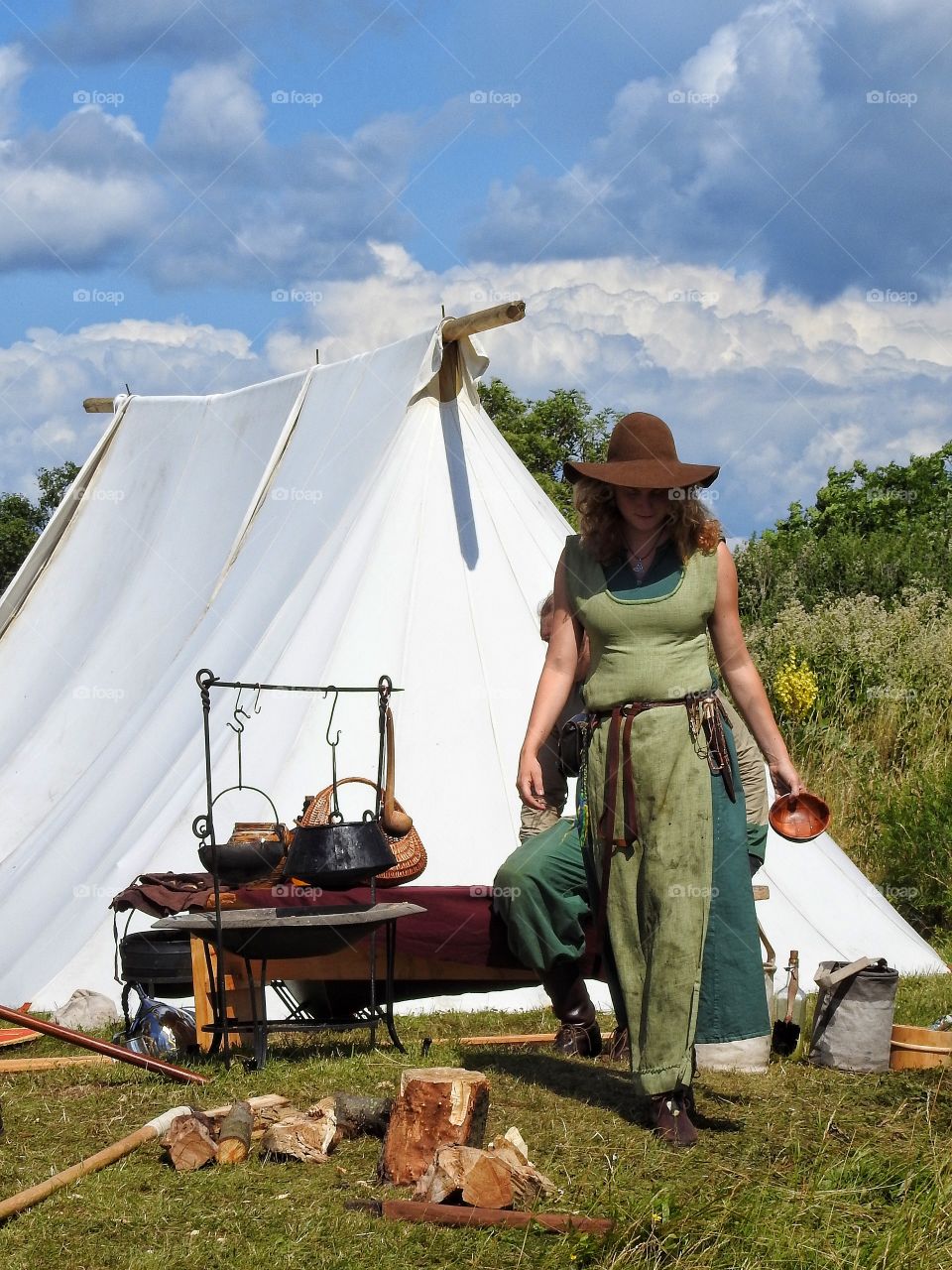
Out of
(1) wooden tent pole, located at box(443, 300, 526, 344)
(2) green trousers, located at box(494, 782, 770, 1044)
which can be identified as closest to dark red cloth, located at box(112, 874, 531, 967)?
(2) green trousers, located at box(494, 782, 770, 1044)

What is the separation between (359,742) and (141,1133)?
283 centimetres

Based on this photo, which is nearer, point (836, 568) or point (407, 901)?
point (407, 901)

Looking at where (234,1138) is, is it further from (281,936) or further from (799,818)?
(799,818)

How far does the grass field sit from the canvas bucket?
17cm

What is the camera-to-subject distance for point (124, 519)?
31.9 feet

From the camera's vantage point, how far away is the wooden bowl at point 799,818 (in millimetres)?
3650

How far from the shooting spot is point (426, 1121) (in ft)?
9.95

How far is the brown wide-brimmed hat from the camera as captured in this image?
3.40 m

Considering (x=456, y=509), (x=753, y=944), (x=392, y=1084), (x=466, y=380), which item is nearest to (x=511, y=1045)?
(x=392, y=1084)

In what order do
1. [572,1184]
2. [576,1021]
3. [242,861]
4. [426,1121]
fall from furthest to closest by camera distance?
[242,861], [576,1021], [426,1121], [572,1184]

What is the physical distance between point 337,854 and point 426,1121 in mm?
1548

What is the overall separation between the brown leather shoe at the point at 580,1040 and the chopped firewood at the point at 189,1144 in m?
1.30

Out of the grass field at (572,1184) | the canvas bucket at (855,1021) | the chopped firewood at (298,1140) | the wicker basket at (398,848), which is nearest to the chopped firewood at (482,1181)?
the grass field at (572,1184)

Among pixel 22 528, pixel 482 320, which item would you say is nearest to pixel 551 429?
pixel 22 528
